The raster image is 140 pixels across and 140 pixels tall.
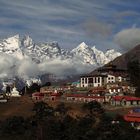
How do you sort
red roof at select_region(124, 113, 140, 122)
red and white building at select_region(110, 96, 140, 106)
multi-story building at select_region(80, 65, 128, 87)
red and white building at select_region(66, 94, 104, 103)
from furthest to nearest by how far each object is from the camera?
multi-story building at select_region(80, 65, 128, 87)
red and white building at select_region(66, 94, 104, 103)
red and white building at select_region(110, 96, 140, 106)
red roof at select_region(124, 113, 140, 122)

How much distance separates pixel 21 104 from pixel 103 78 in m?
34.6

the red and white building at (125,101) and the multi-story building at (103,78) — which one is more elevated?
the multi-story building at (103,78)

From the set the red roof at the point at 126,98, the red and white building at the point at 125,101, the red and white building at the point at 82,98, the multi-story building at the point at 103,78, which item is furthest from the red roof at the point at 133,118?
the multi-story building at the point at 103,78

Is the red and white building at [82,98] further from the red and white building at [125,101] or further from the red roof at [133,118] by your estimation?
the red roof at [133,118]

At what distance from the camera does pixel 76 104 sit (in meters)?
110

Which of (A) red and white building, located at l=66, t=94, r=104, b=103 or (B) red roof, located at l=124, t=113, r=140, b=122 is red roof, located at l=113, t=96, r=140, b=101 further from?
(B) red roof, located at l=124, t=113, r=140, b=122

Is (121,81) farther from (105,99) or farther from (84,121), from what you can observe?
(84,121)

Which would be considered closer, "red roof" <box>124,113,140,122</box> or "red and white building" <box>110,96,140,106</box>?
"red roof" <box>124,113,140,122</box>

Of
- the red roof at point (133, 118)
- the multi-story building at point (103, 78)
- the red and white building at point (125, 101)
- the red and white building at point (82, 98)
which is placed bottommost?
the red roof at point (133, 118)

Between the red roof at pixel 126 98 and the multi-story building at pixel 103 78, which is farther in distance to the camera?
the multi-story building at pixel 103 78

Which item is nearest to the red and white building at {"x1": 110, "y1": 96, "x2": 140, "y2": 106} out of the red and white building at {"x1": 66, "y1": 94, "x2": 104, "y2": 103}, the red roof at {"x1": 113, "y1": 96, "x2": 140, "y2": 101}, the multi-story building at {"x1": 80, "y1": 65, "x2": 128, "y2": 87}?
the red roof at {"x1": 113, "y1": 96, "x2": 140, "y2": 101}

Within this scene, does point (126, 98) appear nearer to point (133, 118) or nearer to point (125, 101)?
point (125, 101)

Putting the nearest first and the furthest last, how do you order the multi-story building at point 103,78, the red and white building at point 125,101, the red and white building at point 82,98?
the red and white building at point 125,101
the red and white building at point 82,98
the multi-story building at point 103,78

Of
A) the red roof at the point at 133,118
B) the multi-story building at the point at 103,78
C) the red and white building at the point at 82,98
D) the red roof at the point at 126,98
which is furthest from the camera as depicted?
the multi-story building at the point at 103,78
